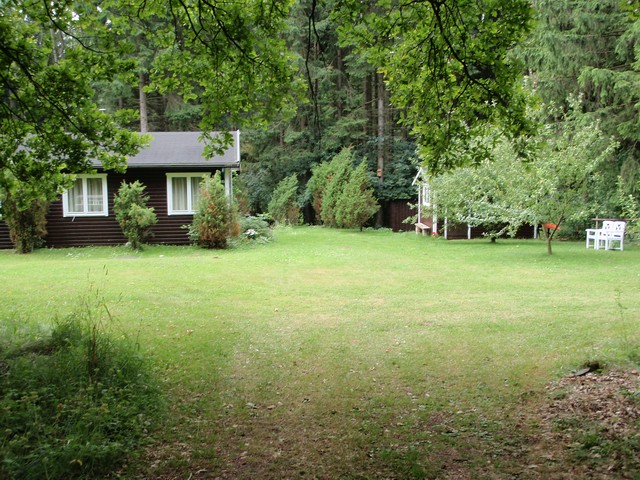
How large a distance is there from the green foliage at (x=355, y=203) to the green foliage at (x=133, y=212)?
11.2 m

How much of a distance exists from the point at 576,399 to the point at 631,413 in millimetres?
478

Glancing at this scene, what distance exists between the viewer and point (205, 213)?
16688mm

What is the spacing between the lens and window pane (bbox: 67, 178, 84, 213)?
59.4 feet

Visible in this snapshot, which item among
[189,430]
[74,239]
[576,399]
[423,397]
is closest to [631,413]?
[576,399]

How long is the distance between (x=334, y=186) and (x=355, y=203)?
81.8 inches

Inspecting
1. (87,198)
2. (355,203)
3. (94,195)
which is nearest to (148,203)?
(94,195)

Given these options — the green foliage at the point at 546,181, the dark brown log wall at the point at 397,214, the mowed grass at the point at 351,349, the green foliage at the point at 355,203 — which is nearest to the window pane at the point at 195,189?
the mowed grass at the point at 351,349

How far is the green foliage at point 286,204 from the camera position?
95.3ft

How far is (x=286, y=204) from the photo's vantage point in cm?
2952

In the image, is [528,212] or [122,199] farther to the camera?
[122,199]

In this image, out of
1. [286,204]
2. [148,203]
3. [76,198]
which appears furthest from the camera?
[286,204]

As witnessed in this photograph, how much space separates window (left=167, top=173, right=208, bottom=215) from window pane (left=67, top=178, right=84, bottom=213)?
10.3ft

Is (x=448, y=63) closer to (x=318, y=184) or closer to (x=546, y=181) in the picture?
(x=546, y=181)

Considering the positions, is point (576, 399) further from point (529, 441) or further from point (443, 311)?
point (443, 311)
